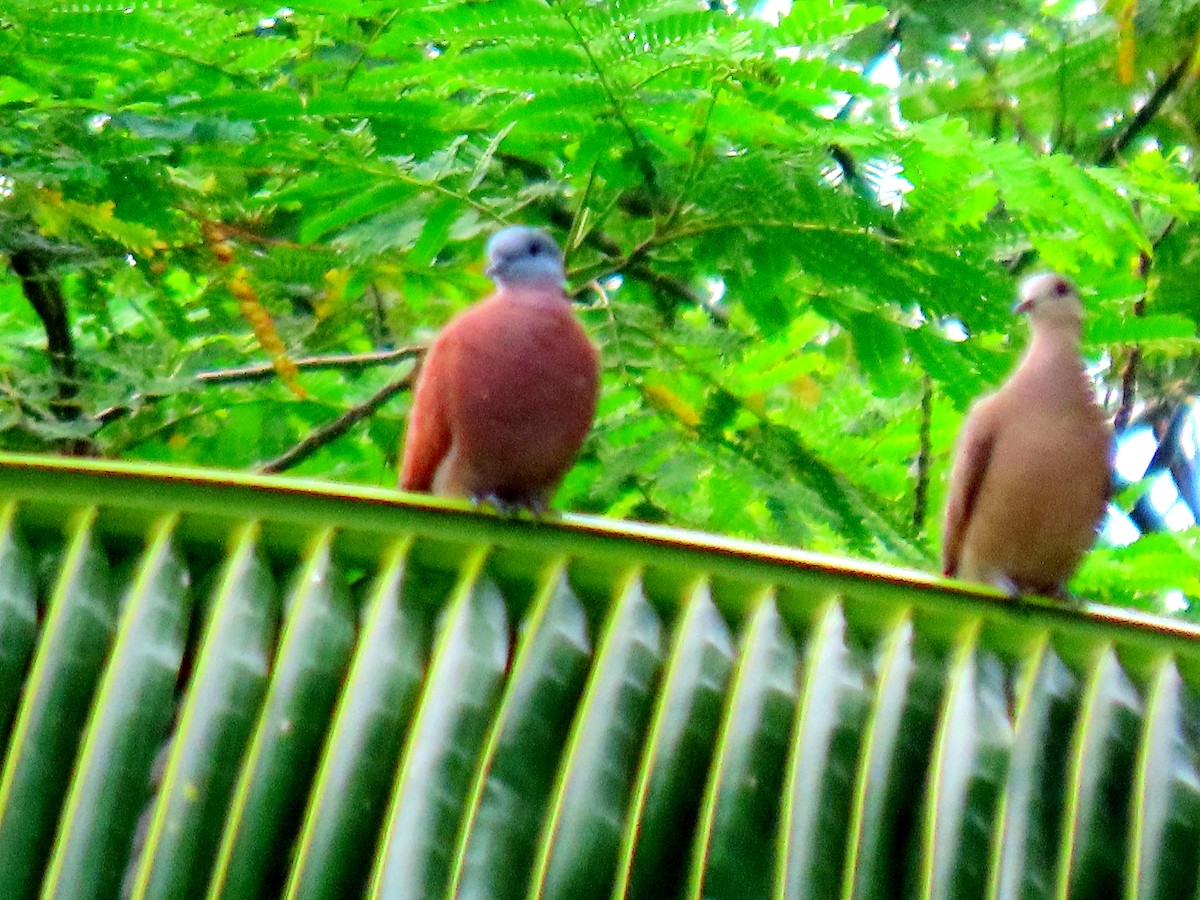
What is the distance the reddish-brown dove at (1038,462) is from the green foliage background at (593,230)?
0.18 metres

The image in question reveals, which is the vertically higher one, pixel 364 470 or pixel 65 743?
pixel 364 470

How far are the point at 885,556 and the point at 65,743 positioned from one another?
8.93 ft

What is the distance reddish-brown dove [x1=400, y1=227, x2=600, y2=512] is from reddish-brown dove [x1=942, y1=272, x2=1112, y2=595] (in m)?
1.06

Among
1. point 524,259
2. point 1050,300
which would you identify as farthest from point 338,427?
point 1050,300

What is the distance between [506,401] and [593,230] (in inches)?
46.3

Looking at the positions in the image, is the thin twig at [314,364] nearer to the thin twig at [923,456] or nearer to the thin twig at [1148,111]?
the thin twig at [923,456]

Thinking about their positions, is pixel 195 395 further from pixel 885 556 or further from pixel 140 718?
pixel 140 718

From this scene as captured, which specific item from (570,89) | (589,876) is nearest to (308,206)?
(570,89)

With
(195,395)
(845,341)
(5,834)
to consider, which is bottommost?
(5,834)

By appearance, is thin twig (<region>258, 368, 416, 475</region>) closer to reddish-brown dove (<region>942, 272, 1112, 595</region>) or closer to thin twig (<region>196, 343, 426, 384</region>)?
thin twig (<region>196, 343, 426, 384</region>)

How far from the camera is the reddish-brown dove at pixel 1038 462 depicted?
419 cm

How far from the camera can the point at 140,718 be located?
2459 millimetres

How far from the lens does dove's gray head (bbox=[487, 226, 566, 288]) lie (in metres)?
4.43

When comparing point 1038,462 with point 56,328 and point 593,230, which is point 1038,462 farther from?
point 56,328
